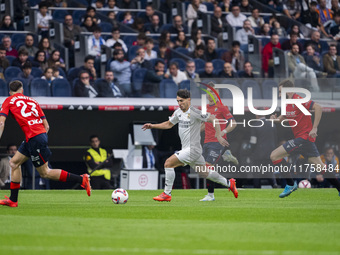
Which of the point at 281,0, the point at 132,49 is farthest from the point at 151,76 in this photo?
the point at 281,0

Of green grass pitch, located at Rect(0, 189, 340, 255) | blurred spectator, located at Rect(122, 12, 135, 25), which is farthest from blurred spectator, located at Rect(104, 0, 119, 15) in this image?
green grass pitch, located at Rect(0, 189, 340, 255)

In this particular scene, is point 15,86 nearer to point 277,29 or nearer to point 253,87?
point 253,87

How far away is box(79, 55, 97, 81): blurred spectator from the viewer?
20125 mm

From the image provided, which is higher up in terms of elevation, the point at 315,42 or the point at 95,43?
the point at 95,43

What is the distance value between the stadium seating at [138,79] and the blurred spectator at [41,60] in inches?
94.0

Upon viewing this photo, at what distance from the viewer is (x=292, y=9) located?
29141 mm

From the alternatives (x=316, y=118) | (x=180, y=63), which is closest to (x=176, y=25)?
(x=180, y=63)

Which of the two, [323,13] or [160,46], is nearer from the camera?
[160,46]

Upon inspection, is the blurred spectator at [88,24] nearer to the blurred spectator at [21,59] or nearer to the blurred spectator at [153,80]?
the blurred spectator at [153,80]

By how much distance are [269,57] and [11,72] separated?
7866 millimetres

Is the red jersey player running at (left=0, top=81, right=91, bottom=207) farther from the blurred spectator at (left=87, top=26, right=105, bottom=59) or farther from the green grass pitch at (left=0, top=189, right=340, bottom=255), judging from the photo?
the blurred spectator at (left=87, top=26, right=105, bottom=59)

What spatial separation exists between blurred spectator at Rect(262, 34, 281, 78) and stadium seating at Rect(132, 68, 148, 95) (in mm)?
3870

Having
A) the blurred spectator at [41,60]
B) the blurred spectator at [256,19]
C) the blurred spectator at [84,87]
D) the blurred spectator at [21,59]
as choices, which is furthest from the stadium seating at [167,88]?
the blurred spectator at [256,19]

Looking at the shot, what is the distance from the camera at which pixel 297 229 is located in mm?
9109
